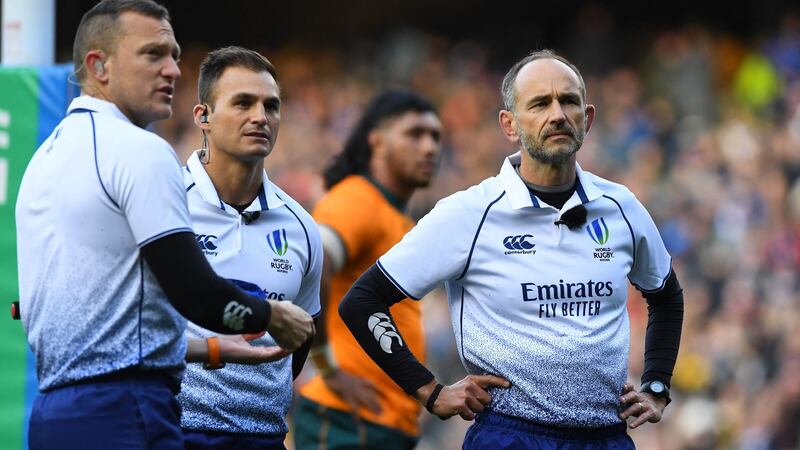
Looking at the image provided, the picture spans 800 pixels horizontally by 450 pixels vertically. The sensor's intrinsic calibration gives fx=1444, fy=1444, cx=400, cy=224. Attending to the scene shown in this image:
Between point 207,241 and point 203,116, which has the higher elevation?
point 203,116

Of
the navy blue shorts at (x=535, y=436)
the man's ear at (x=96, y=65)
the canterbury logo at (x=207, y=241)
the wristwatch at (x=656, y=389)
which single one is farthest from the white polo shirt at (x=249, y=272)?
the wristwatch at (x=656, y=389)

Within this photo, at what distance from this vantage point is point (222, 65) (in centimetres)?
584

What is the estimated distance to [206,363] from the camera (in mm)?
4961

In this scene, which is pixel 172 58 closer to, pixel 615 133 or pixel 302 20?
pixel 615 133

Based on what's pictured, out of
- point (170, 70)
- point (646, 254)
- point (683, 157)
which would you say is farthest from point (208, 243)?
point (683, 157)

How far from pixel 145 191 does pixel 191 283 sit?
311mm

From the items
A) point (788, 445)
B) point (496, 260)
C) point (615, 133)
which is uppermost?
point (496, 260)

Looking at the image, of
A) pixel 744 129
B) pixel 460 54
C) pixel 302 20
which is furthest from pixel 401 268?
pixel 302 20

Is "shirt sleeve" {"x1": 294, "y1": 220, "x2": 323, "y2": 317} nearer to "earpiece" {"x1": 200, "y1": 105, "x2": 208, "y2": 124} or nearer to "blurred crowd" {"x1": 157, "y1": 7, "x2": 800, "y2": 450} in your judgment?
"earpiece" {"x1": 200, "y1": 105, "x2": 208, "y2": 124}

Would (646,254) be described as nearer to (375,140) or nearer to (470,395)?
(470,395)

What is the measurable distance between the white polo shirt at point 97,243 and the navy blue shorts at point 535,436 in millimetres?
1472

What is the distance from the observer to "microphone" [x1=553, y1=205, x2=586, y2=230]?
219 inches

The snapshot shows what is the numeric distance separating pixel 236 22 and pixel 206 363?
18.3 metres

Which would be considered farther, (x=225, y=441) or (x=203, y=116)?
(x=203, y=116)
